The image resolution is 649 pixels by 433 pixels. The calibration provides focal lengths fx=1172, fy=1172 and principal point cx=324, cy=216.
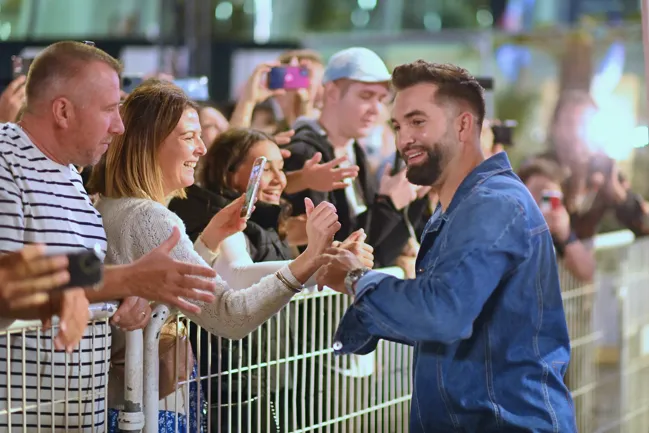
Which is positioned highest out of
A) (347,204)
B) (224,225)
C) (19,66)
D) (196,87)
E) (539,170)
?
(19,66)

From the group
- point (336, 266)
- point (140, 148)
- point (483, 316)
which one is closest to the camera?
point (483, 316)

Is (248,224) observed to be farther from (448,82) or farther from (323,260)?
(448,82)

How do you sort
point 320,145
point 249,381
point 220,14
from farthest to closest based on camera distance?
point 220,14
point 320,145
point 249,381

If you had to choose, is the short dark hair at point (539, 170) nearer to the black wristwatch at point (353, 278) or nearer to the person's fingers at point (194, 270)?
the black wristwatch at point (353, 278)

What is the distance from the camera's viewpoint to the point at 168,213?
10.2 feet

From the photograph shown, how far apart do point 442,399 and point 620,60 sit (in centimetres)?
710

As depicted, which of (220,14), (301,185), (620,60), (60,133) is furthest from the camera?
(220,14)

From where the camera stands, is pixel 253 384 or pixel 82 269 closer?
pixel 82 269

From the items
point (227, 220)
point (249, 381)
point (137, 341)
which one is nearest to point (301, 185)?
point (227, 220)

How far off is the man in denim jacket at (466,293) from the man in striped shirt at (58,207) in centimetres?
45

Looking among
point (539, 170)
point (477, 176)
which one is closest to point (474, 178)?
point (477, 176)

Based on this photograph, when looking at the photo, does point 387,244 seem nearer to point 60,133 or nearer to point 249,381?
point 249,381

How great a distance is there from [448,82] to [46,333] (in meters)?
1.19

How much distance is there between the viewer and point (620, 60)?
9406mm
